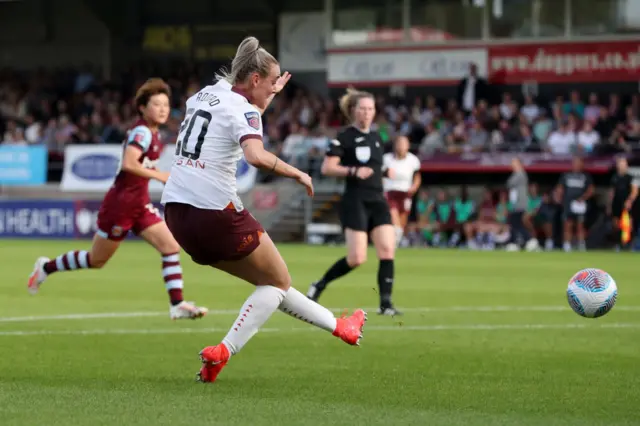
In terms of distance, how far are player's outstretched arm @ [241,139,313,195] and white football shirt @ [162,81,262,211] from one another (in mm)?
207

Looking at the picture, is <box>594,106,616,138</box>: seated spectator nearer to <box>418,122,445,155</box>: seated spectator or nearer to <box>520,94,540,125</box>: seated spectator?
<box>520,94,540,125</box>: seated spectator

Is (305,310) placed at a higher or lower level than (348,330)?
higher

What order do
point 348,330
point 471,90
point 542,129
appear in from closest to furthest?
point 348,330 < point 542,129 < point 471,90

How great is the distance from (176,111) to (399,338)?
28.5 meters

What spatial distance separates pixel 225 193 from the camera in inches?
327

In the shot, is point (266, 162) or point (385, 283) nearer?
point (266, 162)

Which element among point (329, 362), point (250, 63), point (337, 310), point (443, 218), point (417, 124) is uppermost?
point (250, 63)

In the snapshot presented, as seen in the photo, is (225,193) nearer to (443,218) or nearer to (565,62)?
(443,218)

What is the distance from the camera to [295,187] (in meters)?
33.6

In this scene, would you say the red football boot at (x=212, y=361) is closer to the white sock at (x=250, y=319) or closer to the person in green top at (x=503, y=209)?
the white sock at (x=250, y=319)

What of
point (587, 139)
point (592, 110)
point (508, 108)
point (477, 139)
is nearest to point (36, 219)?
point (477, 139)

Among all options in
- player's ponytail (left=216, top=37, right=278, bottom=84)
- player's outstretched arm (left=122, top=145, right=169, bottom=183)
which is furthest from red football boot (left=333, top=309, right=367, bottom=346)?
player's outstretched arm (left=122, top=145, right=169, bottom=183)

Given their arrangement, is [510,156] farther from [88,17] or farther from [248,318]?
[248,318]

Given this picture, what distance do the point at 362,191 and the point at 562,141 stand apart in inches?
766
